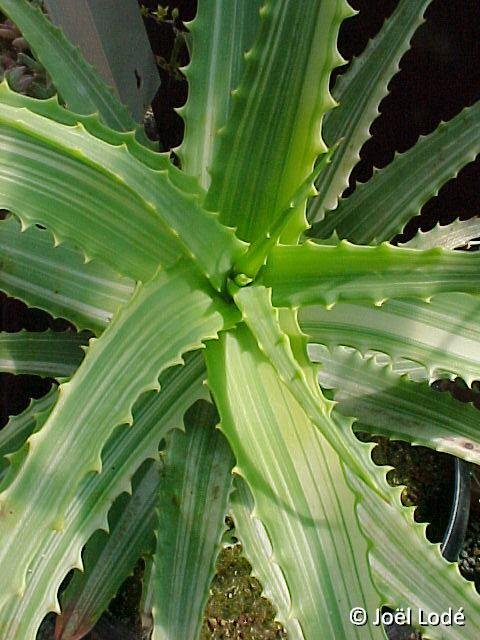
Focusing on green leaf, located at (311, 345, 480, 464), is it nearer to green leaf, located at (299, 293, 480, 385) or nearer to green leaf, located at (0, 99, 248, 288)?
green leaf, located at (299, 293, 480, 385)

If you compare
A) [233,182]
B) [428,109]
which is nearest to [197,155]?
[233,182]

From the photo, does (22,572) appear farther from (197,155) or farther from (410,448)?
(410,448)

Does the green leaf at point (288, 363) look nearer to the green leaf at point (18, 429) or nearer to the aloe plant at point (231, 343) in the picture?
the aloe plant at point (231, 343)

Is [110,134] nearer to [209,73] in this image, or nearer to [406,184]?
[209,73]

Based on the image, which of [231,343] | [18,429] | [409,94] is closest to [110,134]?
[231,343]

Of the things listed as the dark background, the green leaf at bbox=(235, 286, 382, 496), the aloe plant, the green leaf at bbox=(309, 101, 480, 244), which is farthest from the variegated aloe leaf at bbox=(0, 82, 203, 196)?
the dark background

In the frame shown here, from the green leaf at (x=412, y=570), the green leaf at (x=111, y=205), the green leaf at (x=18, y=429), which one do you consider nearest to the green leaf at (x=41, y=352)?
the green leaf at (x=18, y=429)

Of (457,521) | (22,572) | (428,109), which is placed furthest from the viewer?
(428,109)
